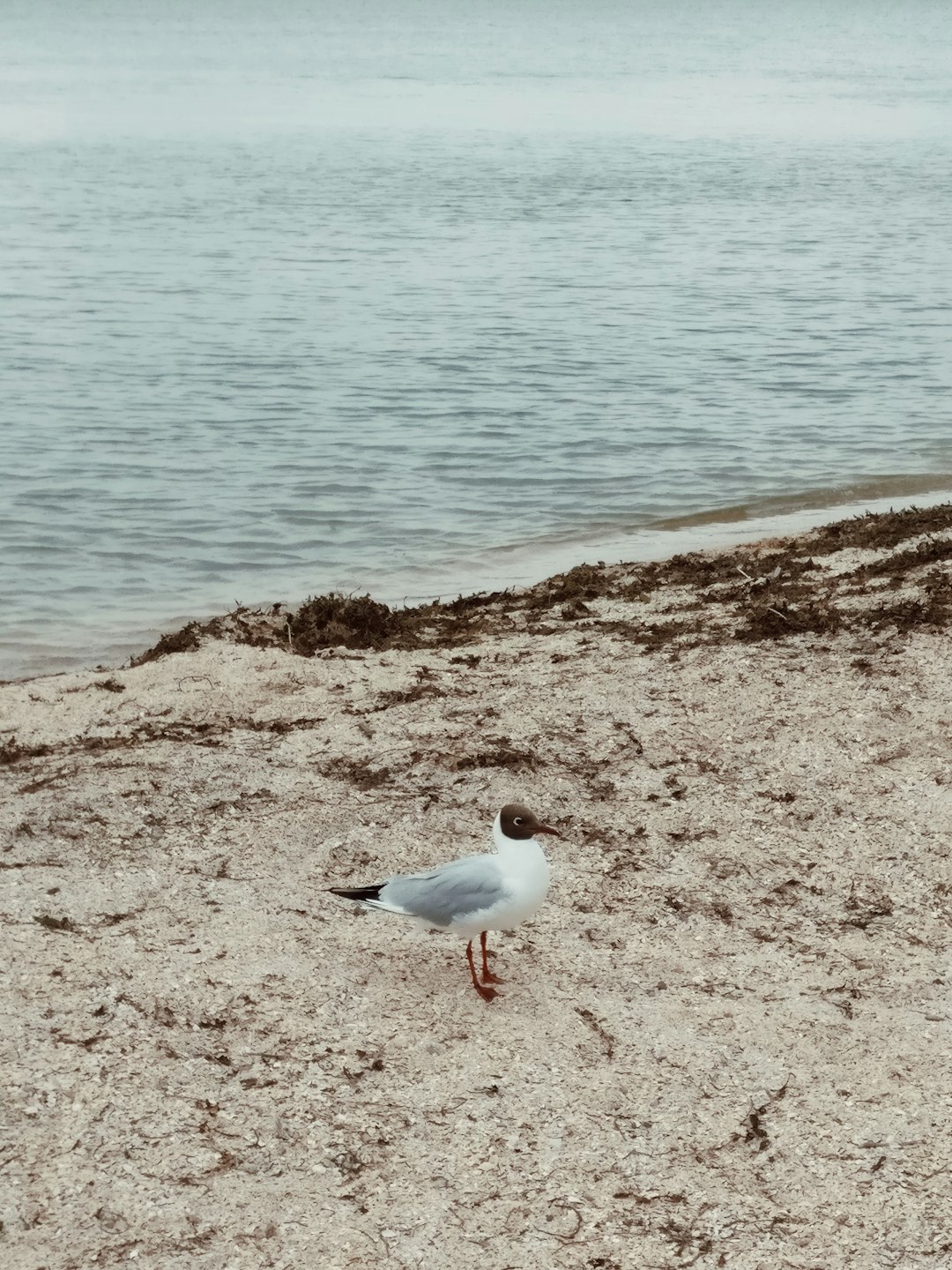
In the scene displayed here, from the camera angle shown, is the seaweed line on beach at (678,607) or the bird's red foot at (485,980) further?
the seaweed line on beach at (678,607)

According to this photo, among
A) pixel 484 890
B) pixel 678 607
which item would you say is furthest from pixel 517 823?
pixel 678 607

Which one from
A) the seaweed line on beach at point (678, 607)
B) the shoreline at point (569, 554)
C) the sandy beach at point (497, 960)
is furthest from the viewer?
the shoreline at point (569, 554)

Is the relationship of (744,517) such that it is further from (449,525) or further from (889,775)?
(889,775)

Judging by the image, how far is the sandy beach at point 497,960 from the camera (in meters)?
3.46

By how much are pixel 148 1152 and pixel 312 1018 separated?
2.29 feet

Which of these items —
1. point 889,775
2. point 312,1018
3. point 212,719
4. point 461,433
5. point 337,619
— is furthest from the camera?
point 461,433

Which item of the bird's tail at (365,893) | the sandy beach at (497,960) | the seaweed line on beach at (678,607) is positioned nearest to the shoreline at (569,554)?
the seaweed line on beach at (678,607)

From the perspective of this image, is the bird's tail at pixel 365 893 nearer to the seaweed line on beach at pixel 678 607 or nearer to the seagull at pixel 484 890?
the seagull at pixel 484 890

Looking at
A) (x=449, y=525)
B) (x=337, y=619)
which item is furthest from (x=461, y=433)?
(x=337, y=619)

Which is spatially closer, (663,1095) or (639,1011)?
(663,1095)

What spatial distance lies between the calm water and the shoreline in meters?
0.09

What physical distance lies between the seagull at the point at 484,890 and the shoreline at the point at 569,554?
4186 millimetres

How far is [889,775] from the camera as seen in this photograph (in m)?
5.57

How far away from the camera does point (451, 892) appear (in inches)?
166
